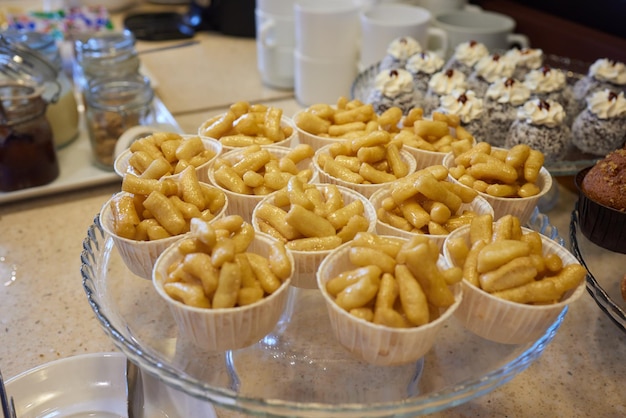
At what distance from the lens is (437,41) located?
5.57 ft

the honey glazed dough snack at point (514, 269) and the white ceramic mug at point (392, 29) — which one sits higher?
the white ceramic mug at point (392, 29)

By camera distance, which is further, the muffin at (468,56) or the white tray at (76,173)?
the muffin at (468,56)

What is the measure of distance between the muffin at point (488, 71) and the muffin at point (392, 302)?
77cm

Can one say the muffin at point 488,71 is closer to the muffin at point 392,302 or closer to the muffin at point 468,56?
the muffin at point 468,56

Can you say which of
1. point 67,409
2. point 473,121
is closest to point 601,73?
point 473,121

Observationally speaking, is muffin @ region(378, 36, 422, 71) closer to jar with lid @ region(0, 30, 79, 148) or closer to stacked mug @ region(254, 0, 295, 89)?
stacked mug @ region(254, 0, 295, 89)

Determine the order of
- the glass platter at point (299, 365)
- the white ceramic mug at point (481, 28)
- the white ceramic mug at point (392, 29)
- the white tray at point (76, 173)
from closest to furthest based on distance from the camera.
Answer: the glass platter at point (299, 365) < the white tray at point (76, 173) < the white ceramic mug at point (392, 29) < the white ceramic mug at point (481, 28)

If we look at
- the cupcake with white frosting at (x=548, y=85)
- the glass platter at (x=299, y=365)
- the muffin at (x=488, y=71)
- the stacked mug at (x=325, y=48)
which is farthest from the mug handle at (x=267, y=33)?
the glass platter at (x=299, y=365)

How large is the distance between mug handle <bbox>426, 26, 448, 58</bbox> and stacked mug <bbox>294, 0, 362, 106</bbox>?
21cm

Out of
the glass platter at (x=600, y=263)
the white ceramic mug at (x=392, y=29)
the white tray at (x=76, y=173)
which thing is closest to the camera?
the glass platter at (x=600, y=263)

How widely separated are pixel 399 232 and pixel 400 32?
88 centimetres

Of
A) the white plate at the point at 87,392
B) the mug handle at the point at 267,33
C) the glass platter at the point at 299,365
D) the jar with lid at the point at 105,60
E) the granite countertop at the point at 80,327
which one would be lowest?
the granite countertop at the point at 80,327

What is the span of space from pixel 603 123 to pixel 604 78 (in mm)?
185

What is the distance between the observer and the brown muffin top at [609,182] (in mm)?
958
